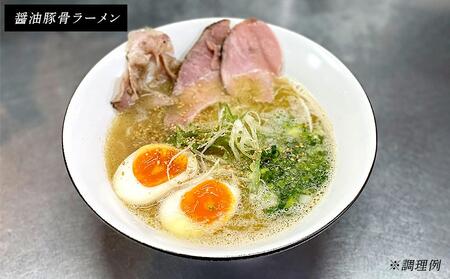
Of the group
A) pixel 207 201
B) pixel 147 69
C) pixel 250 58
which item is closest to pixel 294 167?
pixel 207 201

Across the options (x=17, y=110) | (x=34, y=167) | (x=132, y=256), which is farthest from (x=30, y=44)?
(x=132, y=256)

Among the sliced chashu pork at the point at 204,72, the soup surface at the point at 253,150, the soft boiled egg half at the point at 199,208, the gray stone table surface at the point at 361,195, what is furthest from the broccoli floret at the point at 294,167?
the sliced chashu pork at the point at 204,72

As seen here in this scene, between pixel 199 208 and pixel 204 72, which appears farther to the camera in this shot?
pixel 204 72

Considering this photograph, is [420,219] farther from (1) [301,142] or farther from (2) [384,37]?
(2) [384,37]

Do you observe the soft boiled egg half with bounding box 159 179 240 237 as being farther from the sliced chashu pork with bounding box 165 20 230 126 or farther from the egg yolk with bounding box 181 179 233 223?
the sliced chashu pork with bounding box 165 20 230 126

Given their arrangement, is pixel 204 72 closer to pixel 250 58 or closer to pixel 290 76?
pixel 250 58

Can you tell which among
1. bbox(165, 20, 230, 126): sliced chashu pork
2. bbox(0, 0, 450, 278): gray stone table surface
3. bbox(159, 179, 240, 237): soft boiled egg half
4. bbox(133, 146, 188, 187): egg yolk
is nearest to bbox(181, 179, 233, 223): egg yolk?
bbox(159, 179, 240, 237): soft boiled egg half
